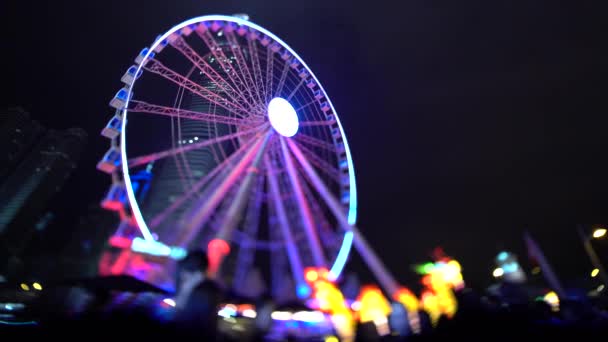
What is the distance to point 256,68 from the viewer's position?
11.3 m

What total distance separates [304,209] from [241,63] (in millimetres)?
5252

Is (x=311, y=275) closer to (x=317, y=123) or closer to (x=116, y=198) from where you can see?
(x=317, y=123)

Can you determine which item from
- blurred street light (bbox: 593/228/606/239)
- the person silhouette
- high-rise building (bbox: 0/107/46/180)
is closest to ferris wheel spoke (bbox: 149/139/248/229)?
the person silhouette

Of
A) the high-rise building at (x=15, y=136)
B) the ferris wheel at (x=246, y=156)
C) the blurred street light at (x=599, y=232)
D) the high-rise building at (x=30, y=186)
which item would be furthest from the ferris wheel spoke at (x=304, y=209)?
the high-rise building at (x=30, y=186)

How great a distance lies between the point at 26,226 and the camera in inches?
1346

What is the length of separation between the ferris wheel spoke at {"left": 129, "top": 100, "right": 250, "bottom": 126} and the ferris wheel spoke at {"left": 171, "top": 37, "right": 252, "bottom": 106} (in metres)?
0.72

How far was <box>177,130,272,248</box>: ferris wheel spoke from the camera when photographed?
8872mm

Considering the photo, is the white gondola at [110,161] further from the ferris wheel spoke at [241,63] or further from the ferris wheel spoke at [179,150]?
the ferris wheel spoke at [241,63]

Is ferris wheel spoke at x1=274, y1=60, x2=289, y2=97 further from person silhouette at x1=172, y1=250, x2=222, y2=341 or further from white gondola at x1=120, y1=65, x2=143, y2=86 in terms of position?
person silhouette at x1=172, y1=250, x2=222, y2=341

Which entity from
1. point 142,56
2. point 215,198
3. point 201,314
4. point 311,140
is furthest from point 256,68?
point 201,314

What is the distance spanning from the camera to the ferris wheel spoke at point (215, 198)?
8872mm

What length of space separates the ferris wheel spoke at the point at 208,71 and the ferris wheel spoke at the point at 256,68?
62 cm

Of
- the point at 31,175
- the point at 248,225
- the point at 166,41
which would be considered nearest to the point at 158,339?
the point at 248,225

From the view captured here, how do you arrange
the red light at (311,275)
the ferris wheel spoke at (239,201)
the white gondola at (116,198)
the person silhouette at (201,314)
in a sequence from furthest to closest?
the red light at (311,275)
the ferris wheel spoke at (239,201)
the white gondola at (116,198)
the person silhouette at (201,314)
